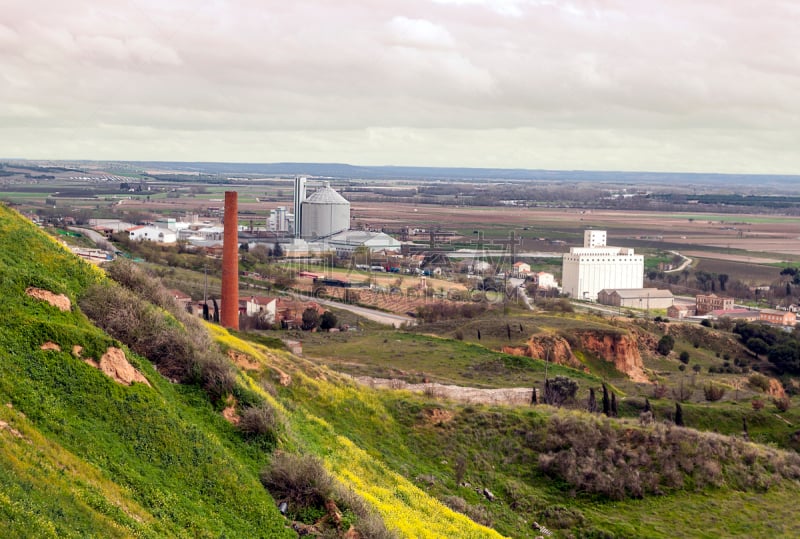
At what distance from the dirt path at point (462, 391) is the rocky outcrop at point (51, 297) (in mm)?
17034

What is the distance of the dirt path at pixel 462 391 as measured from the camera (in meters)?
31.4

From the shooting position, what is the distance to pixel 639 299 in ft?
271

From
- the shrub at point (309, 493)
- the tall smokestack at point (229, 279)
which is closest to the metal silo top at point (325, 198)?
the tall smokestack at point (229, 279)

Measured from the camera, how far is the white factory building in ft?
302

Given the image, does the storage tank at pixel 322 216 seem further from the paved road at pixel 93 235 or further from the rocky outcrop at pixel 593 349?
the rocky outcrop at pixel 593 349

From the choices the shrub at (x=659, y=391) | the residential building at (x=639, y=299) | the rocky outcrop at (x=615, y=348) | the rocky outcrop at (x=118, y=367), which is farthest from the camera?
the residential building at (x=639, y=299)

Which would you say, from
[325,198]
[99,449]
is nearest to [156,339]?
[99,449]

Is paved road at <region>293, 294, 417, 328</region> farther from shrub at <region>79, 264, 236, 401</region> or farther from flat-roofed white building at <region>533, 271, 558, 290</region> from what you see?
shrub at <region>79, 264, 236, 401</region>

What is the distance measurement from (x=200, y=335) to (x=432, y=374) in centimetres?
2101

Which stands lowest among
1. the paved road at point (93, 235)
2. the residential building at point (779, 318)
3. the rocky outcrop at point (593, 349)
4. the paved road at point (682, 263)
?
the paved road at point (682, 263)

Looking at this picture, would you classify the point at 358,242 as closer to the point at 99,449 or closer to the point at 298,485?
the point at 298,485

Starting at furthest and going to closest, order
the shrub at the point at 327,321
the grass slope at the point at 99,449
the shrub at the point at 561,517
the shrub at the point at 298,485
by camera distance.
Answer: the shrub at the point at 327,321 < the shrub at the point at 561,517 < the shrub at the point at 298,485 < the grass slope at the point at 99,449

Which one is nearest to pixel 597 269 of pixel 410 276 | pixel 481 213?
pixel 410 276

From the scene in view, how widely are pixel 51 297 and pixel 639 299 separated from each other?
241 ft
